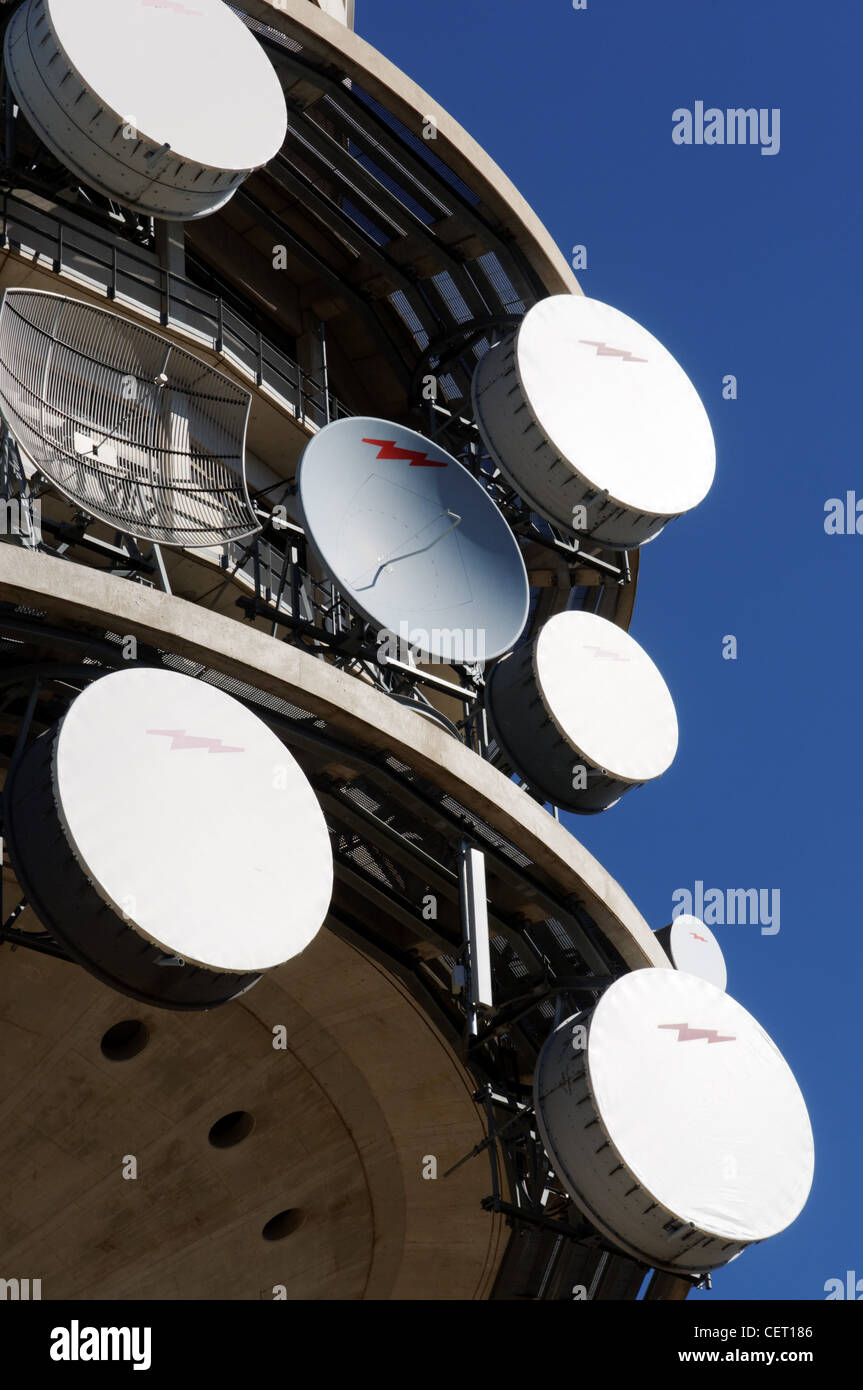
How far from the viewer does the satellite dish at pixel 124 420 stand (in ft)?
47.6

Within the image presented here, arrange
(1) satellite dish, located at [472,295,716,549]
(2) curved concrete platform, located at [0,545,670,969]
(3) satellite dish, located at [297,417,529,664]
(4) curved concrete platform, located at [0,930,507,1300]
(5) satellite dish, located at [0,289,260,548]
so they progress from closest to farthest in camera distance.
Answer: (2) curved concrete platform, located at [0,545,670,969] → (5) satellite dish, located at [0,289,260,548] → (3) satellite dish, located at [297,417,529,664] → (4) curved concrete platform, located at [0,930,507,1300] → (1) satellite dish, located at [472,295,716,549]

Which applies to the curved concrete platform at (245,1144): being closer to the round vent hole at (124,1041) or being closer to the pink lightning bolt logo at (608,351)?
the round vent hole at (124,1041)

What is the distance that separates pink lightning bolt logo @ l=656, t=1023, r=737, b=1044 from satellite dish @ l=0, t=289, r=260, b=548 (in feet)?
20.0

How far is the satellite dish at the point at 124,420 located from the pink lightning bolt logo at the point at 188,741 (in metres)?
2.48

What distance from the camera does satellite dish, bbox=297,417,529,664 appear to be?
16.1m

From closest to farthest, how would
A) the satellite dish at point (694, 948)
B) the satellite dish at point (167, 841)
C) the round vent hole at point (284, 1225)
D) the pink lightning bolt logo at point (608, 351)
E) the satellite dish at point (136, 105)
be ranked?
1. the satellite dish at point (167, 841)
2. the satellite dish at point (136, 105)
3. the round vent hole at point (284, 1225)
4. the pink lightning bolt logo at point (608, 351)
5. the satellite dish at point (694, 948)

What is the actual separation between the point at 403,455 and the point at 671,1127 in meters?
7.33

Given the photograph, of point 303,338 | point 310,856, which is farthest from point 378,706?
point 303,338

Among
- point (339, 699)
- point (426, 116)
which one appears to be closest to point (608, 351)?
point (426, 116)

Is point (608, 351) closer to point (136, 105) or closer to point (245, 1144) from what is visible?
point (136, 105)

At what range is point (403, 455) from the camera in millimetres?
17469

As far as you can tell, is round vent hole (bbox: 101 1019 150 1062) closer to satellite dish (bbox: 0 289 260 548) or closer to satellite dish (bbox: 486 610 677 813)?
satellite dish (bbox: 486 610 677 813)

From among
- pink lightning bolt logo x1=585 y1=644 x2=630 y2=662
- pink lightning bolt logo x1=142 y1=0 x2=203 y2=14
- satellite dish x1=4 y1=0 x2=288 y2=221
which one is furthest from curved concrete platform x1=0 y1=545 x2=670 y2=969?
pink lightning bolt logo x1=142 y1=0 x2=203 y2=14

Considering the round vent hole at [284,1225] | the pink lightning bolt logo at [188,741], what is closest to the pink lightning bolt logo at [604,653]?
the pink lightning bolt logo at [188,741]
